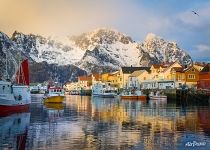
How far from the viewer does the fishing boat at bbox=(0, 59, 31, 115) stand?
2251 inches

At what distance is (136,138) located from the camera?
102 feet

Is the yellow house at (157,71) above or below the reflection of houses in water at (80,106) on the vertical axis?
above

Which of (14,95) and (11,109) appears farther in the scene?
(14,95)

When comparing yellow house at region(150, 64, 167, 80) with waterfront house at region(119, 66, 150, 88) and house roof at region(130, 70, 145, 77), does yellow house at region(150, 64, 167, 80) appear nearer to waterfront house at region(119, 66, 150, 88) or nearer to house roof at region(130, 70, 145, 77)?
house roof at region(130, 70, 145, 77)

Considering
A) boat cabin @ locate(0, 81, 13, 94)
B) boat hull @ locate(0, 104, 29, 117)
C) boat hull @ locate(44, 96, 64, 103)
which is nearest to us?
boat cabin @ locate(0, 81, 13, 94)

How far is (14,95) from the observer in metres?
62.3

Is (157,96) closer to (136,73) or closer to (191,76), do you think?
(191,76)

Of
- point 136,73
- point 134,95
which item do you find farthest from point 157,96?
point 136,73

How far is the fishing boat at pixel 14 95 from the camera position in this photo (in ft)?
188

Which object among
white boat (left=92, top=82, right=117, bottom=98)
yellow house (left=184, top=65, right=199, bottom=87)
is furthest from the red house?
white boat (left=92, top=82, right=117, bottom=98)

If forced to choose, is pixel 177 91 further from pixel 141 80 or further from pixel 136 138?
pixel 136 138

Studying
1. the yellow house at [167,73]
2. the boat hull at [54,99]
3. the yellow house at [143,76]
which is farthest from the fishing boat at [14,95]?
the yellow house at [143,76]

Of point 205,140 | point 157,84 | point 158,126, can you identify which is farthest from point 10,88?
point 157,84

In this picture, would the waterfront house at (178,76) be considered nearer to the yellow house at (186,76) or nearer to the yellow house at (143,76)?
the yellow house at (186,76)
